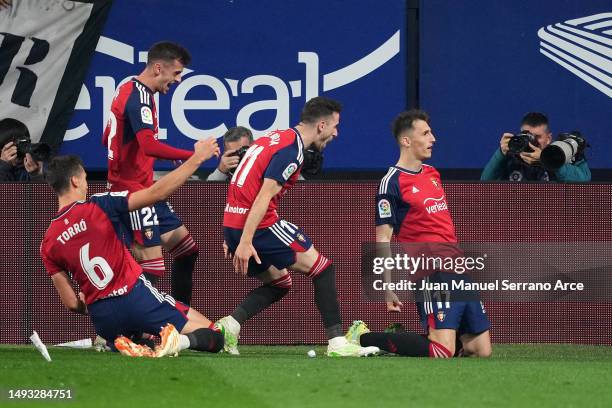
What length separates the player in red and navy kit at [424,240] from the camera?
10609 millimetres

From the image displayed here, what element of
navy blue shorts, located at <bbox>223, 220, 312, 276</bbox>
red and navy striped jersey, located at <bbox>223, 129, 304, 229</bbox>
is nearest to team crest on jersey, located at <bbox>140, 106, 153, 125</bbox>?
red and navy striped jersey, located at <bbox>223, 129, 304, 229</bbox>

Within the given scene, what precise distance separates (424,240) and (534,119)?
110 inches

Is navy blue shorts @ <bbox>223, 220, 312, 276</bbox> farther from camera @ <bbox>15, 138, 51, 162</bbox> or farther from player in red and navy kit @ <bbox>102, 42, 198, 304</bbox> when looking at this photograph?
camera @ <bbox>15, 138, 51, 162</bbox>

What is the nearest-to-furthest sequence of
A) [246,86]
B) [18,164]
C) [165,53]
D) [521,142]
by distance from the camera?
[165,53] < [521,142] < [18,164] < [246,86]

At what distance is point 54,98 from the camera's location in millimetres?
13703

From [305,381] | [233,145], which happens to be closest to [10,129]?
[233,145]

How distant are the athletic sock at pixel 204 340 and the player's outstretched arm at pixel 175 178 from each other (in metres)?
1.00

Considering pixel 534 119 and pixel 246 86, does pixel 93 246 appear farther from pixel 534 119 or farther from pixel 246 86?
pixel 534 119

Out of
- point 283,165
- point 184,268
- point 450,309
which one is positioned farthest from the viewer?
point 184,268

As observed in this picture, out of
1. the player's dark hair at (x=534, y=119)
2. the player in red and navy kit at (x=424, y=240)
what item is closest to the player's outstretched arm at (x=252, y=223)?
the player in red and navy kit at (x=424, y=240)

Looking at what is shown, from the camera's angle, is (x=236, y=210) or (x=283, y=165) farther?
(x=236, y=210)

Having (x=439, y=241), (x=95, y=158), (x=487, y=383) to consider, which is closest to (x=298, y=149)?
(x=439, y=241)

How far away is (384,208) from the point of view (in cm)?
1070

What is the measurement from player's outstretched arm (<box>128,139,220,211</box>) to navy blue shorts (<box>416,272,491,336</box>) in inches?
92.1
